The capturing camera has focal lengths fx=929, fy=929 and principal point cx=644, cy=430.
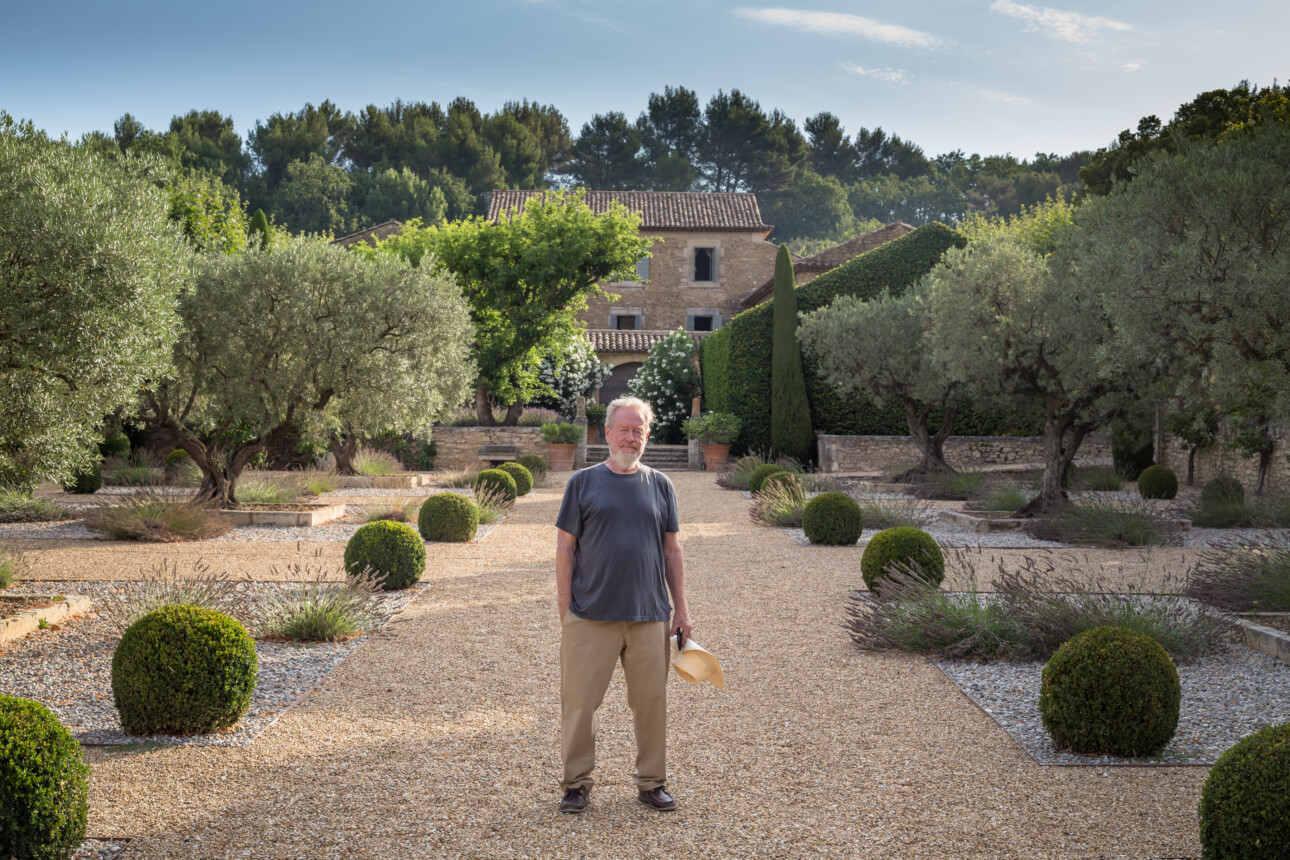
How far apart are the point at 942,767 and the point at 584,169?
5023 cm

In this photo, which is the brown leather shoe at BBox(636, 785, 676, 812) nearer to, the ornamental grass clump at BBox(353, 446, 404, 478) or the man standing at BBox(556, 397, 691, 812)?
the man standing at BBox(556, 397, 691, 812)

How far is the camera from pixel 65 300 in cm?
625

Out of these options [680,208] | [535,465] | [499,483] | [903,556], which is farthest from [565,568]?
[680,208]

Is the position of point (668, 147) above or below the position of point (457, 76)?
above

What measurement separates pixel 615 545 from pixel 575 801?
39.8 inches

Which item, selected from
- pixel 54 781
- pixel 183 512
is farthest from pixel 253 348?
pixel 54 781

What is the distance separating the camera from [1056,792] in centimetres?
386

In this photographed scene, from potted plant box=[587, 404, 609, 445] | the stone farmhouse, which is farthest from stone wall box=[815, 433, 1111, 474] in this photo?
the stone farmhouse

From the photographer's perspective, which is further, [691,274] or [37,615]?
[691,274]

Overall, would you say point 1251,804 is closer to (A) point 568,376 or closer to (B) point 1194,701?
(B) point 1194,701

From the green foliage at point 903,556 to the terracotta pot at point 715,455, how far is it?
14.9m

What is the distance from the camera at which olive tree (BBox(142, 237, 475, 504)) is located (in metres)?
11.4

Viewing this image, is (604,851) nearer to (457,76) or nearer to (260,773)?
(260,773)

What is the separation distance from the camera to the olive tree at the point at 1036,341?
1216cm
